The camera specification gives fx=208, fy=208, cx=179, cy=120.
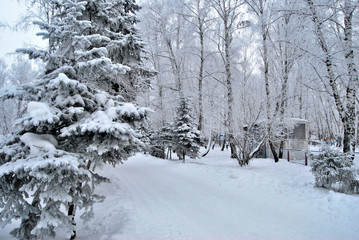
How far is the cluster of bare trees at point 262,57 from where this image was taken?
24.4 ft

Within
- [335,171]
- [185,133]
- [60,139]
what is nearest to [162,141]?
[185,133]

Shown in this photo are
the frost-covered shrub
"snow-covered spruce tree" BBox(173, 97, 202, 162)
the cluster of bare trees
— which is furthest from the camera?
"snow-covered spruce tree" BBox(173, 97, 202, 162)

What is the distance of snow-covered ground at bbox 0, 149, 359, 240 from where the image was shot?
13.8 feet

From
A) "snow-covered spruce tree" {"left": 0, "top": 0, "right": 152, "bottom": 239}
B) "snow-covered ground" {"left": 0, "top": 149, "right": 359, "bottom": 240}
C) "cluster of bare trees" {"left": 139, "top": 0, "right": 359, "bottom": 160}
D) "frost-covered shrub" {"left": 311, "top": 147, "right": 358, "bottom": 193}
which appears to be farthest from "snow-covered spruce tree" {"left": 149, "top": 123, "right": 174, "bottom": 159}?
"snow-covered spruce tree" {"left": 0, "top": 0, "right": 152, "bottom": 239}

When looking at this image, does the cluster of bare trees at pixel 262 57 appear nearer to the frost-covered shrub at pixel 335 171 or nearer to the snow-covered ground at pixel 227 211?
the frost-covered shrub at pixel 335 171

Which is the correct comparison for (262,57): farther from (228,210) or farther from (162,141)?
(228,210)

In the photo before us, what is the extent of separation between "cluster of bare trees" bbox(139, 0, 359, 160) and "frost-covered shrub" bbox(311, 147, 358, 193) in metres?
1.90

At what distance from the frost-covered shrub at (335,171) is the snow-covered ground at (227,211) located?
37cm

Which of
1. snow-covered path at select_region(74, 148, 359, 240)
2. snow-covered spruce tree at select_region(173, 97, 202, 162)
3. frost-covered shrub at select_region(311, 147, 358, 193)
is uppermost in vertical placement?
snow-covered spruce tree at select_region(173, 97, 202, 162)

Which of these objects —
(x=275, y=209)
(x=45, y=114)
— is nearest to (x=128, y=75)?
(x=45, y=114)

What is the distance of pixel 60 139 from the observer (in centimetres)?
377

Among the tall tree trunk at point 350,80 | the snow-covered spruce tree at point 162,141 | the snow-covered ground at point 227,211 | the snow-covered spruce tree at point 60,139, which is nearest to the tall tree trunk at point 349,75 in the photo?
the tall tree trunk at point 350,80

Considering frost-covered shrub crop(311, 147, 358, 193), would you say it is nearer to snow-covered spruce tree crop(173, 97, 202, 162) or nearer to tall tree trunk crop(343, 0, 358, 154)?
tall tree trunk crop(343, 0, 358, 154)

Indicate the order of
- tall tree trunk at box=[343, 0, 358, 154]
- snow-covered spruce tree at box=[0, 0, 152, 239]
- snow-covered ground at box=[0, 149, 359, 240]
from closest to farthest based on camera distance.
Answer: snow-covered spruce tree at box=[0, 0, 152, 239] < snow-covered ground at box=[0, 149, 359, 240] < tall tree trunk at box=[343, 0, 358, 154]
